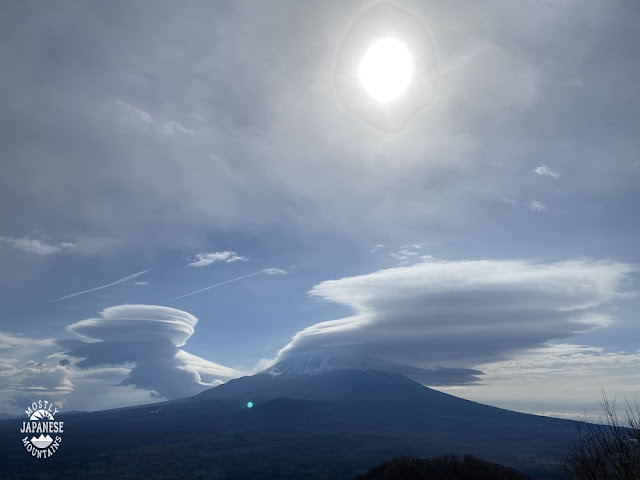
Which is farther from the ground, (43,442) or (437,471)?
(437,471)

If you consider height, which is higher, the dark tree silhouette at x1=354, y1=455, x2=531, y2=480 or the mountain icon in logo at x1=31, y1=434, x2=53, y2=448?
the dark tree silhouette at x1=354, y1=455, x2=531, y2=480

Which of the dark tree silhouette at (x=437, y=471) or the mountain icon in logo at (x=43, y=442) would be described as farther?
the mountain icon in logo at (x=43, y=442)

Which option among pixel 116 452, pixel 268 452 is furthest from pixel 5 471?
pixel 268 452

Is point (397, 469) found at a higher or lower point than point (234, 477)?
higher

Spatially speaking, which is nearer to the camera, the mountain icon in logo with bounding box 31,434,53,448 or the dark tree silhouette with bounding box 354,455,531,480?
the dark tree silhouette with bounding box 354,455,531,480

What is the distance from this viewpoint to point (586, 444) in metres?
22.9

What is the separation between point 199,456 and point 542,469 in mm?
126321

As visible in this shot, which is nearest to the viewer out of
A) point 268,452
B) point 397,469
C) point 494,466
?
point 397,469

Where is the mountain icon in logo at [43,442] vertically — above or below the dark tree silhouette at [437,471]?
below

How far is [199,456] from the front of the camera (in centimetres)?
15725

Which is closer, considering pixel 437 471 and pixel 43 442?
pixel 437 471

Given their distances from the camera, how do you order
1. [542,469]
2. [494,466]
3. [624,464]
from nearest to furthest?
[624,464] → [494,466] → [542,469]

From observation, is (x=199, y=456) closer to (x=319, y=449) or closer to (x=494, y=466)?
(x=319, y=449)

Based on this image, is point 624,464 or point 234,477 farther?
point 234,477
